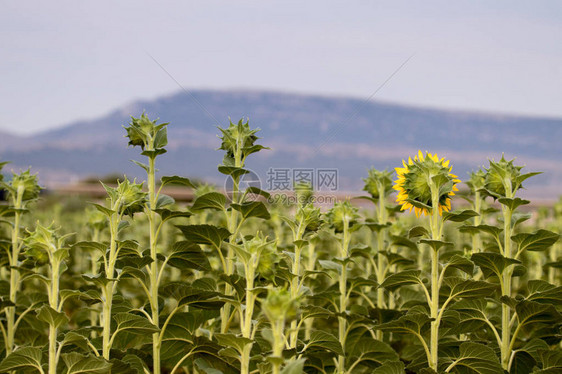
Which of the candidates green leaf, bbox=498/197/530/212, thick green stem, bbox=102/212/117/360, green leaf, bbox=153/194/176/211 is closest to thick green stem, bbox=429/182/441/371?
green leaf, bbox=498/197/530/212

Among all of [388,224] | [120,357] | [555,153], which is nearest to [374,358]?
[388,224]

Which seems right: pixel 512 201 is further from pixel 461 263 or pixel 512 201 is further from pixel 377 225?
pixel 377 225

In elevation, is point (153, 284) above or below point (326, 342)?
above

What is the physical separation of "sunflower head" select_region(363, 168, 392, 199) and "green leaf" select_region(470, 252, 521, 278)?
1.15 m

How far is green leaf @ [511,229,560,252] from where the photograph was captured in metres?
2.73

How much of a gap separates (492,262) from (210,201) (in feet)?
4.73

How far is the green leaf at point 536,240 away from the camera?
2.73m

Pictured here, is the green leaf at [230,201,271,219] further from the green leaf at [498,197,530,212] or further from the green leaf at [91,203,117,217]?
the green leaf at [498,197,530,212]

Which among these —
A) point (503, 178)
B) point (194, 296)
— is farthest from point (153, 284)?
point (503, 178)

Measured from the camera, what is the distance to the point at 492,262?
273 centimetres

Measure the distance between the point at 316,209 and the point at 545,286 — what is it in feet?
4.00

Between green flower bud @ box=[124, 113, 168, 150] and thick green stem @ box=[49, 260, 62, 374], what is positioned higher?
green flower bud @ box=[124, 113, 168, 150]

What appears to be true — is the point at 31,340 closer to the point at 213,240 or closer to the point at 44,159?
the point at 213,240
